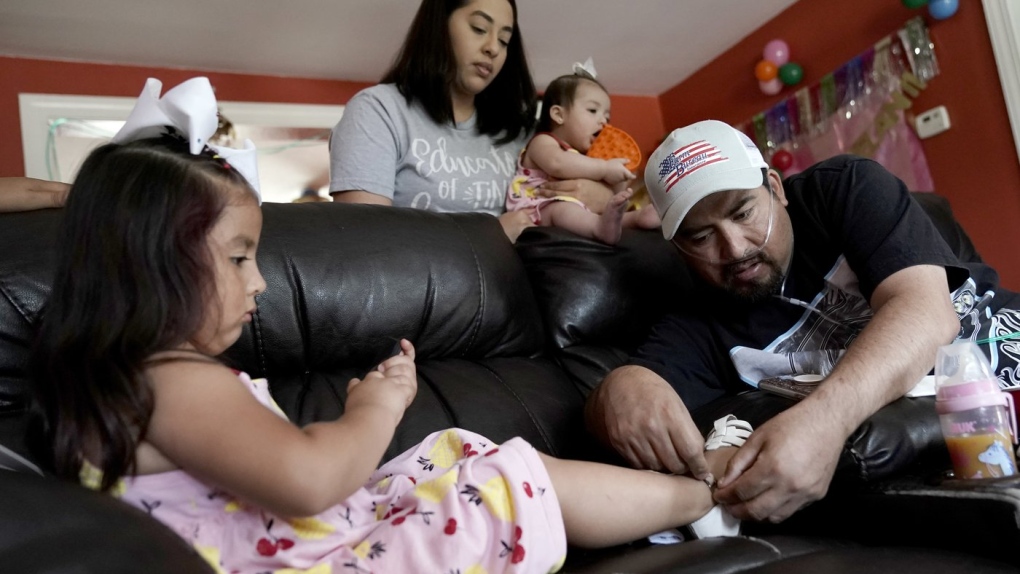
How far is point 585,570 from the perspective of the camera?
98 centimetres

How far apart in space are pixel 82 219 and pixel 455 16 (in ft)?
4.98

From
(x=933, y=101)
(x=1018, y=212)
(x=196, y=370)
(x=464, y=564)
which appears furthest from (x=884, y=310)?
A: (x=933, y=101)

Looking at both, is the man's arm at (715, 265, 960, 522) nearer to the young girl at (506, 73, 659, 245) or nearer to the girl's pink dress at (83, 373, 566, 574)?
the girl's pink dress at (83, 373, 566, 574)

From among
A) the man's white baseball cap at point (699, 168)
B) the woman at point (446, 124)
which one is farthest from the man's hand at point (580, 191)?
the man's white baseball cap at point (699, 168)

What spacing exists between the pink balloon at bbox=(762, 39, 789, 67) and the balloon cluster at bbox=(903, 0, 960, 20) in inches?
33.9

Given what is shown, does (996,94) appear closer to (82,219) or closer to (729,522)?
(729,522)

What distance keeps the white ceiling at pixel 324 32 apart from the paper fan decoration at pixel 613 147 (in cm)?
177

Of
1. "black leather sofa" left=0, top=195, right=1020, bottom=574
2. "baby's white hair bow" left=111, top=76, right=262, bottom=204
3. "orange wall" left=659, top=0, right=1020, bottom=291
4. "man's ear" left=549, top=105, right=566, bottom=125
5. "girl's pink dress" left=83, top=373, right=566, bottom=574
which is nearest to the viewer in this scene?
"black leather sofa" left=0, top=195, right=1020, bottom=574

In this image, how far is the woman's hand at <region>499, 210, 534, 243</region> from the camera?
1955mm

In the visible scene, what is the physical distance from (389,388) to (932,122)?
3449mm

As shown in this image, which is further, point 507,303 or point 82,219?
point 507,303

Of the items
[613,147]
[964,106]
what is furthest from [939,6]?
[613,147]

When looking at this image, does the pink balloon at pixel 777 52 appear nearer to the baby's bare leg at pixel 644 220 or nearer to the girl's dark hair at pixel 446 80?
the girl's dark hair at pixel 446 80

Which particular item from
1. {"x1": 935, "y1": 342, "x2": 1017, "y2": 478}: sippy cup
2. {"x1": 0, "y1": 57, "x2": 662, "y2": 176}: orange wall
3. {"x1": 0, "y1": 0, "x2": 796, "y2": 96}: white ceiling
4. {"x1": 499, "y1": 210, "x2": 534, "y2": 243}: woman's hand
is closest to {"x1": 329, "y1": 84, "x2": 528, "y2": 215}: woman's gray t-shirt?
{"x1": 499, "y1": 210, "x2": 534, "y2": 243}: woman's hand
